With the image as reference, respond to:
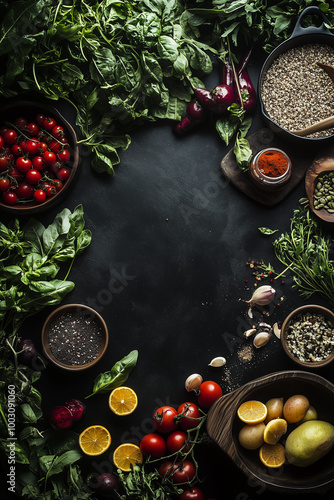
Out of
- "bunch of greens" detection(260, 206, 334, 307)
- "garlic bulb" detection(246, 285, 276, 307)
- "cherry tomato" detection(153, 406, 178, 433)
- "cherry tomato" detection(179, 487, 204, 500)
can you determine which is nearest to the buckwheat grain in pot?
"bunch of greens" detection(260, 206, 334, 307)

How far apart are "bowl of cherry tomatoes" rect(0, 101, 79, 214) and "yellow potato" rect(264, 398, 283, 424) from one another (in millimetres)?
1378

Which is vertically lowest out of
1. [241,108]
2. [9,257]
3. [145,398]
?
[145,398]

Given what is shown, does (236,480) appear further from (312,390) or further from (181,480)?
(312,390)

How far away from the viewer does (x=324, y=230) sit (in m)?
2.53

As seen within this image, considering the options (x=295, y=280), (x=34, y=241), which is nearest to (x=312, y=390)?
(x=295, y=280)

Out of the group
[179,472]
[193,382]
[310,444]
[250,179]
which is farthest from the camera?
[250,179]

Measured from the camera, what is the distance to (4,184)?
234 cm

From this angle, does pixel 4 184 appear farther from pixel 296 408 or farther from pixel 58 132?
pixel 296 408

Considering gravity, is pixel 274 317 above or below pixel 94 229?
below

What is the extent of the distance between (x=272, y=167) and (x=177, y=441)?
1.36 meters

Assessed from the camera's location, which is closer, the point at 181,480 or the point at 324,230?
the point at 181,480

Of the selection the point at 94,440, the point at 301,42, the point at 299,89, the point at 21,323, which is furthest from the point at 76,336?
the point at 301,42

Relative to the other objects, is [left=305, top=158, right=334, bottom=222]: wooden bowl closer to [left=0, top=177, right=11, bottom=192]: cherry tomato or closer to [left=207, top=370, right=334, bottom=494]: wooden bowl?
[left=207, top=370, right=334, bottom=494]: wooden bowl

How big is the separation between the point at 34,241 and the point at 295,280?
1275 mm
